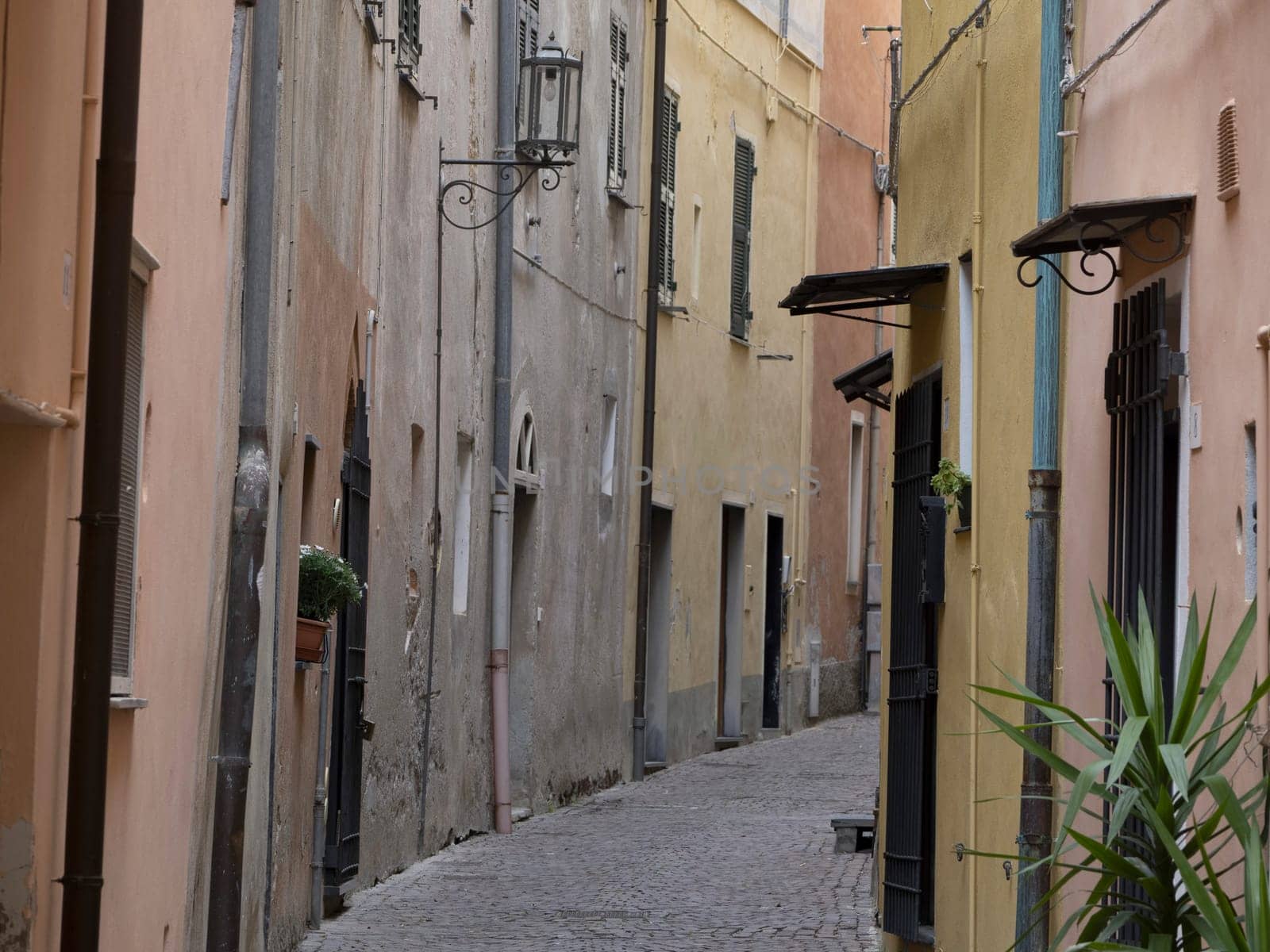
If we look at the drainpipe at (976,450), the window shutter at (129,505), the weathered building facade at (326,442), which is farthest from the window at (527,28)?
the window shutter at (129,505)

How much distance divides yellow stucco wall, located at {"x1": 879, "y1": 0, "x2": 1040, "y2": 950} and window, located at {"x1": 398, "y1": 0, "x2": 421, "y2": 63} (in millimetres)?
3280

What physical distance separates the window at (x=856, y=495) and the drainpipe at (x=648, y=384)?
7.03 meters

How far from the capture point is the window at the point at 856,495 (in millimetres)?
26062

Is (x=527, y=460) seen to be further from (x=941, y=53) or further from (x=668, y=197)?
(x=941, y=53)

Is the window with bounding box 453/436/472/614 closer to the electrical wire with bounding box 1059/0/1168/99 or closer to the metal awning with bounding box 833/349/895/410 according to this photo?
the metal awning with bounding box 833/349/895/410

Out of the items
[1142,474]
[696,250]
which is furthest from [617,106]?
[1142,474]

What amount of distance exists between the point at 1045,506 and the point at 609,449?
1128 cm

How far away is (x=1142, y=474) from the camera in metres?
6.31

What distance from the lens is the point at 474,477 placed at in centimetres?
1452

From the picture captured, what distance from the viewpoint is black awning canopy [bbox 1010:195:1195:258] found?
5.70 meters

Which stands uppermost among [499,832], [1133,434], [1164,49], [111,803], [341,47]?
[341,47]

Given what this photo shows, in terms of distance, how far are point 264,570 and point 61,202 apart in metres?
3.13

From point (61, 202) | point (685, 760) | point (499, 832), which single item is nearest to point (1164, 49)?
point (61, 202)

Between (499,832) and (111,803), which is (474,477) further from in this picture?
(111,803)
